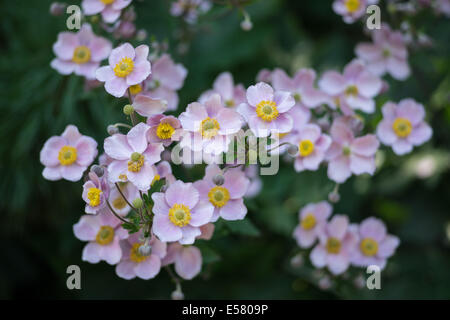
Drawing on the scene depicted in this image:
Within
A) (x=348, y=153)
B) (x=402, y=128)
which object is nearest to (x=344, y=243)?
(x=348, y=153)

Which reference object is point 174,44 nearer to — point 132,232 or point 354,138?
point 354,138

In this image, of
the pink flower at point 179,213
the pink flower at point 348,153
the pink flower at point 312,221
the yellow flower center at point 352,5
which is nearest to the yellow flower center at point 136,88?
the pink flower at point 179,213

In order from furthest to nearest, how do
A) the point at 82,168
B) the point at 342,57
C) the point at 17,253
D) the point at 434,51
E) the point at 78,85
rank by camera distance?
the point at 342,57 → the point at 17,253 → the point at 434,51 → the point at 78,85 → the point at 82,168

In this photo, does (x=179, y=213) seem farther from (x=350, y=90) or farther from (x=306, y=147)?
(x=350, y=90)

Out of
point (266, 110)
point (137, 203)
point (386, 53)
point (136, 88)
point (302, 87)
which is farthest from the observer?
point (386, 53)

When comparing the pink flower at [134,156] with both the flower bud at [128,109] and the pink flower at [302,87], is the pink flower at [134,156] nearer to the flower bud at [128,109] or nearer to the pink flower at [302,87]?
the flower bud at [128,109]
